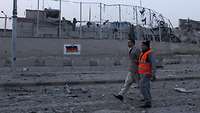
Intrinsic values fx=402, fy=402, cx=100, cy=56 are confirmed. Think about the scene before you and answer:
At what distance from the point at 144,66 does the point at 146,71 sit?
5.9 inches

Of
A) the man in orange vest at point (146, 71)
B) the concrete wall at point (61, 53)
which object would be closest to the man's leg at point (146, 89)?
the man in orange vest at point (146, 71)

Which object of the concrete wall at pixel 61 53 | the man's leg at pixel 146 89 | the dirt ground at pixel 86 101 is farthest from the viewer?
the concrete wall at pixel 61 53

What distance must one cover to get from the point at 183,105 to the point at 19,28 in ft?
62.5

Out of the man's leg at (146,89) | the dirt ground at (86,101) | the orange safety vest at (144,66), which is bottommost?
the dirt ground at (86,101)

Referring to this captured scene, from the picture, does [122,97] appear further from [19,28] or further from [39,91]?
[19,28]

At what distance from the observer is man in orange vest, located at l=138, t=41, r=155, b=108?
1052 centimetres

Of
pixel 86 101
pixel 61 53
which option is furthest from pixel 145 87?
pixel 61 53

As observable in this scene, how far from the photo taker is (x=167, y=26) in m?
35.1

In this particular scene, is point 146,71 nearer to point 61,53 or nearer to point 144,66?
point 144,66

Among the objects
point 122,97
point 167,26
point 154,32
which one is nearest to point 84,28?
point 154,32

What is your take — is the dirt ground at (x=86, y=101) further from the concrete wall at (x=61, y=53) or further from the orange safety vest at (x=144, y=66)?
the concrete wall at (x=61, y=53)

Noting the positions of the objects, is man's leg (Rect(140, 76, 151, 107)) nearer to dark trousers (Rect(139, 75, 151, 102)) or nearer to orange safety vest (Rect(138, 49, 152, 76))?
dark trousers (Rect(139, 75, 151, 102))

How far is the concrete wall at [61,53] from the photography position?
25.7 metres

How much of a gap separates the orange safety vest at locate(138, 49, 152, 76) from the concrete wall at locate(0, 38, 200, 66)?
51.6 feet
